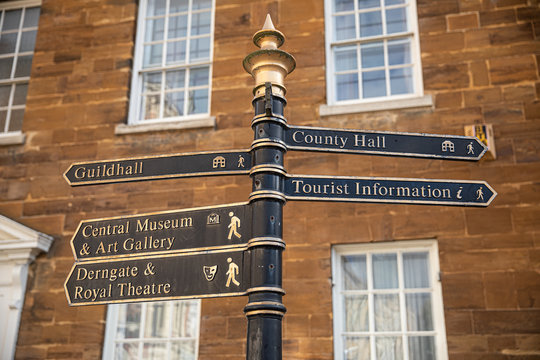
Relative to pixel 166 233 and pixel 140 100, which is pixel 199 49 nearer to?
pixel 140 100

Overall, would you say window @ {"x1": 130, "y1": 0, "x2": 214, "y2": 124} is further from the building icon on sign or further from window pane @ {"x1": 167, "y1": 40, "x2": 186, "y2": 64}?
the building icon on sign

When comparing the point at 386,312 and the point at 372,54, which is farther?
the point at 372,54

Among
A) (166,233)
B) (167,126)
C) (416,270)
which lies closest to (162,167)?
(166,233)

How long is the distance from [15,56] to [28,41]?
289mm

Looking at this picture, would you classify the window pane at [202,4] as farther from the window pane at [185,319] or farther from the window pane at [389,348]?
the window pane at [389,348]

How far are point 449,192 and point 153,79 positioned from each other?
573 cm

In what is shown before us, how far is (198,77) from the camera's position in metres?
8.72

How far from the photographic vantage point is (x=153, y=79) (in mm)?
8906

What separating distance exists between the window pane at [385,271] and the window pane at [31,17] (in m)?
6.07

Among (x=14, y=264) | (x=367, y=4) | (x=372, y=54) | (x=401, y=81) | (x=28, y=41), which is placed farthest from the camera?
(x=28, y=41)

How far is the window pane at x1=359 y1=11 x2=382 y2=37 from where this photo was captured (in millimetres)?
8352

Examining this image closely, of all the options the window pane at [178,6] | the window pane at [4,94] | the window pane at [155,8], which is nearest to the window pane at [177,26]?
the window pane at [178,6]

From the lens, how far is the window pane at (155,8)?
9.23 m

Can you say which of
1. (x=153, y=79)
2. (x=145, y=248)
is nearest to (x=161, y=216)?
(x=145, y=248)
